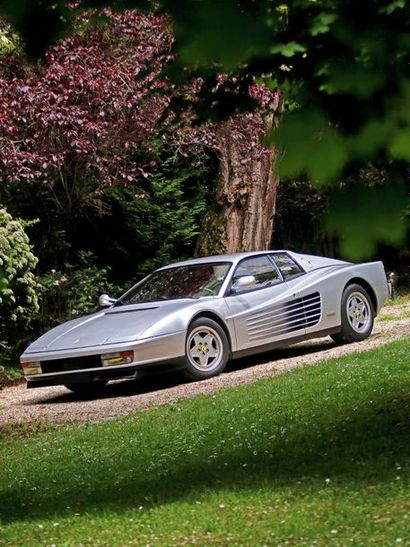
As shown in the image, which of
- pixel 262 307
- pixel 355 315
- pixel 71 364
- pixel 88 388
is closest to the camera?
pixel 71 364

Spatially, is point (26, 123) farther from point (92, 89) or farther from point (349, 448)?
point (349, 448)

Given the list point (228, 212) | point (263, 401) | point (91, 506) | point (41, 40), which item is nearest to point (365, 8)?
point (41, 40)

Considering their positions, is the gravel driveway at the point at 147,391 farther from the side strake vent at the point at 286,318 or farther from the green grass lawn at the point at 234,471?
the green grass lawn at the point at 234,471

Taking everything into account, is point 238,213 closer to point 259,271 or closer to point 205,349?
point 259,271

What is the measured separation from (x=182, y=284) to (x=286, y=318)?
4.32 ft

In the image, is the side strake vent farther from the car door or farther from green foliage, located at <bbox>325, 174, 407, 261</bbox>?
green foliage, located at <bbox>325, 174, 407, 261</bbox>

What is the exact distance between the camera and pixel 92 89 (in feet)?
46.9

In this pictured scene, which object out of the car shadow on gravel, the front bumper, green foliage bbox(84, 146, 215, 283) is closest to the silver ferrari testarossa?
the front bumper

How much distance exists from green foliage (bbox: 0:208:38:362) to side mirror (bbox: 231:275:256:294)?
3.02 metres

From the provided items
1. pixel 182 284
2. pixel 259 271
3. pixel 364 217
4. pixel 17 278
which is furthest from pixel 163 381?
pixel 364 217

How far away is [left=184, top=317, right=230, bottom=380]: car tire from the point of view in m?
11.7

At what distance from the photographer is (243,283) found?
12.2 metres

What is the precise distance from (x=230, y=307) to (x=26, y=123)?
4.14 m

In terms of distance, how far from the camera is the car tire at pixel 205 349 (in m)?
11.7
